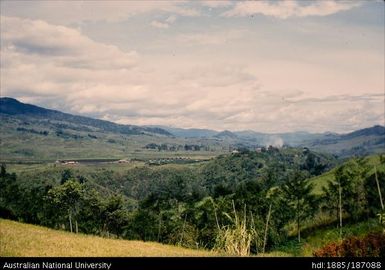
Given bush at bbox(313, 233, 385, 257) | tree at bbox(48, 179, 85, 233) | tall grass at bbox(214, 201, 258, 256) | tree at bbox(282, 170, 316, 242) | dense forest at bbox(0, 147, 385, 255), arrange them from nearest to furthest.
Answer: bush at bbox(313, 233, 385, 257) → tall grass at bbox(214, 201, 258, 256) → dense forest at bbox(0, 147, 385, 255) → tree at bbox(282, 170, 316, 242) → tree at bbox(48, 179, 85, 233)

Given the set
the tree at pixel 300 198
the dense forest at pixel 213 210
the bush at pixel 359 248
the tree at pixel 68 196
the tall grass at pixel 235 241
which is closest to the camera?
the bush at pixel 359 248

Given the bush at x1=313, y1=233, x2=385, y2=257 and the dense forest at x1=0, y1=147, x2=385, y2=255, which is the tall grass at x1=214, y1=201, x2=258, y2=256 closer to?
the bush at x1=313, y1=233, x2=385, y2=257

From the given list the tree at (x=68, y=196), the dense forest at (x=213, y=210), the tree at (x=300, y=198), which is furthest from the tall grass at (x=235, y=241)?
the tree at (x=68, y=196)

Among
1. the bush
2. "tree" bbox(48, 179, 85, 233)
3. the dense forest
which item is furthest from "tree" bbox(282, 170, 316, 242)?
the bush

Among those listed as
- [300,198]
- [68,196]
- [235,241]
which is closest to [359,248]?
[235,241]

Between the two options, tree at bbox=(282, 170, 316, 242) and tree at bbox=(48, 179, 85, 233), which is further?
tree at bbox=(48, 179, 85, 233)

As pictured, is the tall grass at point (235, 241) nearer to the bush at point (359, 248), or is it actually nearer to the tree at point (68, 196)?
the bush at point (359, 248)

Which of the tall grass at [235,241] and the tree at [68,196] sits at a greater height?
the tall grass at [235,241]

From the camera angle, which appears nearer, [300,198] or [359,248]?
[359,248]

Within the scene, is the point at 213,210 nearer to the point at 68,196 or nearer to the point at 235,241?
the point at 68,196

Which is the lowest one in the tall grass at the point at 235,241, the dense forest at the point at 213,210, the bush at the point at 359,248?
the dense forest at the point at 213,210

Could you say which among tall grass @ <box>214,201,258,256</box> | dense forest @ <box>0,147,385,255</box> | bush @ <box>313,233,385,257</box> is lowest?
dense forest @ <box>0,147,385,255</box>
